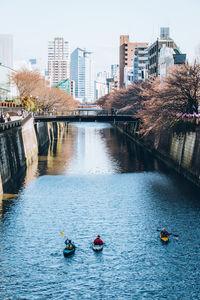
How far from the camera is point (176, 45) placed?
367 ft

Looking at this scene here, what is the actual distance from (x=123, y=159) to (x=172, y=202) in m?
27.7

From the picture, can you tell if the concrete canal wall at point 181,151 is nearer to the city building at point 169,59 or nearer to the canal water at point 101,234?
the canal water at point 101,234

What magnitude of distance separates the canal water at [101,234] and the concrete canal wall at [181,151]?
1785mm

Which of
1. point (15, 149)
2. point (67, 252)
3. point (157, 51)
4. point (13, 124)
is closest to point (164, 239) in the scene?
point (67, 252)

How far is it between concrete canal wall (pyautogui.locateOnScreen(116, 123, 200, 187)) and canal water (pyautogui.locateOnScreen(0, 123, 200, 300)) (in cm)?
178

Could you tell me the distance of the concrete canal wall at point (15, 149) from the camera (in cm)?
4412

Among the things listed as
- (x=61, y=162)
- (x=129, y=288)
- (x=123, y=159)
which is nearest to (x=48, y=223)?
(x=129, y=288)

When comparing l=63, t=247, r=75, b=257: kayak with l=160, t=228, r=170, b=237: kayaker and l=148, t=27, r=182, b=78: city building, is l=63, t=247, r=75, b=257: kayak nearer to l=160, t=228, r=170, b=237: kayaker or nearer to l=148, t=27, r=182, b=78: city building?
A: l=160, t=228, r=170, b=237: kayaker

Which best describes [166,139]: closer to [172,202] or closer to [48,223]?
[172,202]

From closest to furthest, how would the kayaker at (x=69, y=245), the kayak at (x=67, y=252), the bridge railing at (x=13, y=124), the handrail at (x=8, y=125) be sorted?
the kayak at (x=67, y=252)
the kayaker at (x=69, y=245)
the handrail at (x=8, y=125)
the bridge railing at (x=13, y=124)

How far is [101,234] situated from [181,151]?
26628mm

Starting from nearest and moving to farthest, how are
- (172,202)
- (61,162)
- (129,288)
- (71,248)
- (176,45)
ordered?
(129,288), (71,248), (172,202), (61,162), (176,45)

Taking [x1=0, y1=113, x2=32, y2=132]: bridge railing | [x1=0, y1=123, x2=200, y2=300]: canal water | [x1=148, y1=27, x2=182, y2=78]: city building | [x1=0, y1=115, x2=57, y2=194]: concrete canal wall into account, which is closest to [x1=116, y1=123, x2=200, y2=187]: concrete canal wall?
[x1=0, y1=123, x2=200, y2=300]: canal water

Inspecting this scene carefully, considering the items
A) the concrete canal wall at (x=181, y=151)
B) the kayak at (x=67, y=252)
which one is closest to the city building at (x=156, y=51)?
the concrete canal wall at (x=181, y=151)
